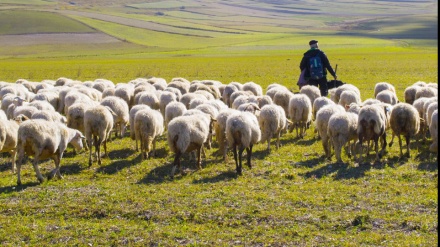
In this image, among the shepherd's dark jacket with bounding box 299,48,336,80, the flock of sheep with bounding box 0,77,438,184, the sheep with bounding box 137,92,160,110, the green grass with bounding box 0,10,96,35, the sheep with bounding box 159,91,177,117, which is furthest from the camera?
the green grass with bounding box 0,10,96,35

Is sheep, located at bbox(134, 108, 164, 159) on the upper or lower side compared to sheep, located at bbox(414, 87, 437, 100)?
lower

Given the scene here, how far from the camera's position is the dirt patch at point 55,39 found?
120 meters

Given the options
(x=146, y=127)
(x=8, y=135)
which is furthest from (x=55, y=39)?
(x=8, y=135)

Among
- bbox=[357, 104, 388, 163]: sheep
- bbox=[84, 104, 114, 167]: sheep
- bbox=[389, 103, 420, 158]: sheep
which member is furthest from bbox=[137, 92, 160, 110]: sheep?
bbox=[389, 103, 420, 158]: sheep

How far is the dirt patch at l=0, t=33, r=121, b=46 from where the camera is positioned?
120 m

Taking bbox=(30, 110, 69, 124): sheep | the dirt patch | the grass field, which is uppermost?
bbox=(30, 110, 69, 124): sheep

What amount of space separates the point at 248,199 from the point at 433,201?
156 inches

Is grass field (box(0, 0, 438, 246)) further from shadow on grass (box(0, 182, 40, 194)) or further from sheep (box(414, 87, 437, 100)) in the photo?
sheep (box(414, 87, 437, 100))

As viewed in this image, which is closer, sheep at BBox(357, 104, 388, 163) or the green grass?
sheep at BBox(357, 104, 388, 163)

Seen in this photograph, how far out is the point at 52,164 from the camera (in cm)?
1562

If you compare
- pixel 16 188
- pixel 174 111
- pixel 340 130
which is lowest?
pixel 16 188

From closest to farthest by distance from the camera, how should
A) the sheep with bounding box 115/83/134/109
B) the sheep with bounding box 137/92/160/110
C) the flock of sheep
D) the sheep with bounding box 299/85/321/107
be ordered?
the flock of sheep → the sheep with bounding box 137/92/160/110 → the sheep with bounding box 299/85/321/107 → the sheep with bounding box 115/83/134/109

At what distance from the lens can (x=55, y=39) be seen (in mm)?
122750

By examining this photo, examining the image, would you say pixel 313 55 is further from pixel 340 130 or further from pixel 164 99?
pixel 340 130
